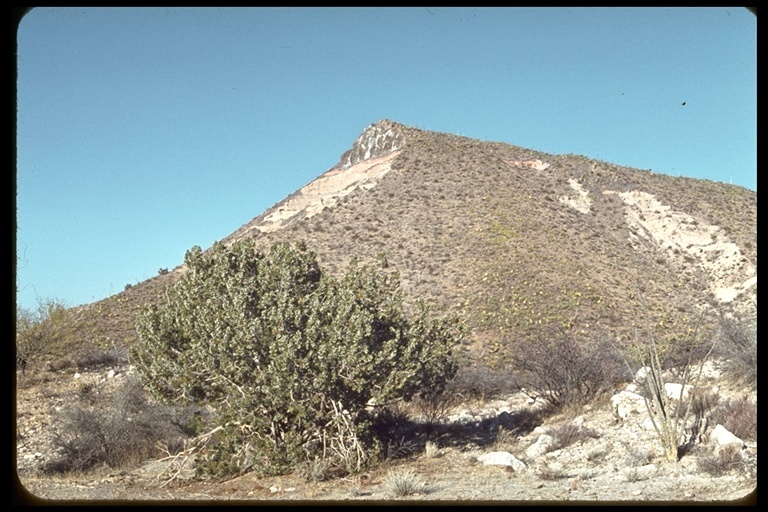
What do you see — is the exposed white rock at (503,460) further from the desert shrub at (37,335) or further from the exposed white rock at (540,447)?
the desert shrub at (37,335)

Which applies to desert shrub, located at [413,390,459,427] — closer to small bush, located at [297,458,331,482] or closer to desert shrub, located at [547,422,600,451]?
desert shrub, located at [547,422,600,451]

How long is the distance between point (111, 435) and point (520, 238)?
2984 cm

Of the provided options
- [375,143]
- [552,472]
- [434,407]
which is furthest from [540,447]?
[375,143]

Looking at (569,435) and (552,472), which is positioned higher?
(569,435)

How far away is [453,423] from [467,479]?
4.96 metres

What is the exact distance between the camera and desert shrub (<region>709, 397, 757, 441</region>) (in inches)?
423

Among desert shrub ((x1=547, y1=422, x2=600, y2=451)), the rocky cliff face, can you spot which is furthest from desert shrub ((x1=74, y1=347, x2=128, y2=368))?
the rocky cliff face

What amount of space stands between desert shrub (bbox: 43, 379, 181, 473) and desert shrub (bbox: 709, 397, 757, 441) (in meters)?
10.9

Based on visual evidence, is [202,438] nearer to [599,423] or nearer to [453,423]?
[453,423]

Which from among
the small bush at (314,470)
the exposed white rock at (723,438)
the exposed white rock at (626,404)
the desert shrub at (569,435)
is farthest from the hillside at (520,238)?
the small bush at (314,470)

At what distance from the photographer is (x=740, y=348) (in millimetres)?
14008

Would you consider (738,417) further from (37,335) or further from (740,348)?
(37,335)

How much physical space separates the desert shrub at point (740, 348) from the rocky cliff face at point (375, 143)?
45.2 metres

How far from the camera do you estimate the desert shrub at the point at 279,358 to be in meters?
10.4
